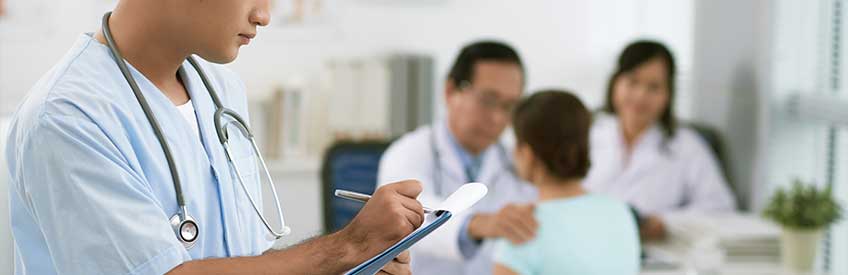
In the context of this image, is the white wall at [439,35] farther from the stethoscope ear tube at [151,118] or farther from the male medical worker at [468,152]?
the stethoscope ear tube at [151,118]

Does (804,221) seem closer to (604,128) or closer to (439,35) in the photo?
(604,128)

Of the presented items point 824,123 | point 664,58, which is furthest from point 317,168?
point 824,123

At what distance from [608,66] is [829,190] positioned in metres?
1.74

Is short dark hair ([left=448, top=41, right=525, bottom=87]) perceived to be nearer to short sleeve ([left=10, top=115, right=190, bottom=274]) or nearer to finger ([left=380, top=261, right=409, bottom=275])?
finger ([left=380, top=261, right=409, bottom=275])

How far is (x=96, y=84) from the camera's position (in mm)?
A: 1055

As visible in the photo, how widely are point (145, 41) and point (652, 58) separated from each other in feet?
7.51

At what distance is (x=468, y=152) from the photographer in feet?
8.46

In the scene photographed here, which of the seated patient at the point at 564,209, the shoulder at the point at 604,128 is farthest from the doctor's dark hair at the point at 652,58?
the seated patient at the point at 564,209

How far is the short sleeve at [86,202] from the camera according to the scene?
99 centimetres

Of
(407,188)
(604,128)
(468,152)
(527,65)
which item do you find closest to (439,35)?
(527,65)

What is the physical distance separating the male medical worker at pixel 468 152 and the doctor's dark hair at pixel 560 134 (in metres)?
0.37

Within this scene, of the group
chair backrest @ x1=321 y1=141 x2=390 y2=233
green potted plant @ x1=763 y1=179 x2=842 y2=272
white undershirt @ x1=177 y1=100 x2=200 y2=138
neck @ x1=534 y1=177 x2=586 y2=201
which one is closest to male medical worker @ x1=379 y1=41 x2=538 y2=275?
chair backrest @ x1=321 y1=141 x2=390 y2=233

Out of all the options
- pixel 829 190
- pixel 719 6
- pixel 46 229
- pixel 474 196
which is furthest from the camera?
pixel 719 6

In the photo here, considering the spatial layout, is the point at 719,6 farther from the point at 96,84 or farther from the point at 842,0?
the point at 96,84
